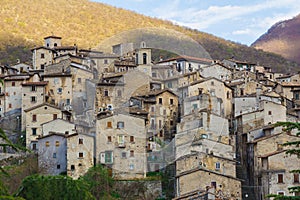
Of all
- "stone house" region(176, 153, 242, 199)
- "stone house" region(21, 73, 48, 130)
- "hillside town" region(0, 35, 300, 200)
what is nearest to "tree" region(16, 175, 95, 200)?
"hillside town" region(0, 35, 300, 200)

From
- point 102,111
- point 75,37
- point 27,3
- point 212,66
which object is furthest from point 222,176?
point 27,3

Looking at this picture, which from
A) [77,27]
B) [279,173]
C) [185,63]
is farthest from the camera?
[77,27]

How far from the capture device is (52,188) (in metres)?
28.6

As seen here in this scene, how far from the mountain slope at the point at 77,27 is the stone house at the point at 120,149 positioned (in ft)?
117

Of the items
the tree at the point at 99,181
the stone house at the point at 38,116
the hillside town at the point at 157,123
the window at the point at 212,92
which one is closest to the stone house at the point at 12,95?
the hillside town at the point at 157,123

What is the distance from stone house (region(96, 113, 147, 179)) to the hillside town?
57 mm

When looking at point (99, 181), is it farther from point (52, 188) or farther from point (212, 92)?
point (212, 92)

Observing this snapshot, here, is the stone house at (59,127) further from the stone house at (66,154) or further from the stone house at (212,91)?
the stone house at (212,91)

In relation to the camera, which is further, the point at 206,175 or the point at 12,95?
the point at 12,95

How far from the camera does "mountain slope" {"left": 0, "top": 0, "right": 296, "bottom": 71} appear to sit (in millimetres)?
89125

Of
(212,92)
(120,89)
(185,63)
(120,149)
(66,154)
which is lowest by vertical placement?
(66,154)

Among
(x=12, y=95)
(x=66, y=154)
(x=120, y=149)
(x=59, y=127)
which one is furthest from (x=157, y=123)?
(x=12, y=95)

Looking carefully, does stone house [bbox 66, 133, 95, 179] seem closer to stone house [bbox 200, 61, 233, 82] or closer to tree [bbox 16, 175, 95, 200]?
tree [bbox 16, 175, 95, 200]

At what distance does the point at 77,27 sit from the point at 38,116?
64.6 m
